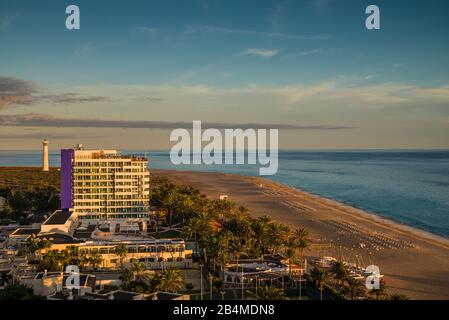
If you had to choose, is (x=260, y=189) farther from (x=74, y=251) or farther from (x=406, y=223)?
(x=74, y=251)

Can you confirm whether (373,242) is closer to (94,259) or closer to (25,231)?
(94,259)

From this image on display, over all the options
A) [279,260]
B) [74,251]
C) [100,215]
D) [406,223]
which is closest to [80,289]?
[74,251]

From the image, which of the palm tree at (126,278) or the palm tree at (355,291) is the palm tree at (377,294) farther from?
the palm tree at (126,278)

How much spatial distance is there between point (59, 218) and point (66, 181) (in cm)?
1217

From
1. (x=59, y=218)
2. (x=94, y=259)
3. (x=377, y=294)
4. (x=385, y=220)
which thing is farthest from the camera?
(x=385, y=220)

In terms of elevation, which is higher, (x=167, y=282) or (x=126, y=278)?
(x=167, y=282)

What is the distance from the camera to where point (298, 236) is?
2297 inches

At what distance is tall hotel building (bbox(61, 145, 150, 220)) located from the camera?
263 feet

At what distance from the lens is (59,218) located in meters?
69.8

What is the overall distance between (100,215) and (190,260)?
31529 millimetres

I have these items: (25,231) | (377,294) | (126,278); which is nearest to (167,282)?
(126,278)

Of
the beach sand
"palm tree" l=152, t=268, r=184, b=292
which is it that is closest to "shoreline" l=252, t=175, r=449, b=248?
the beach sand
